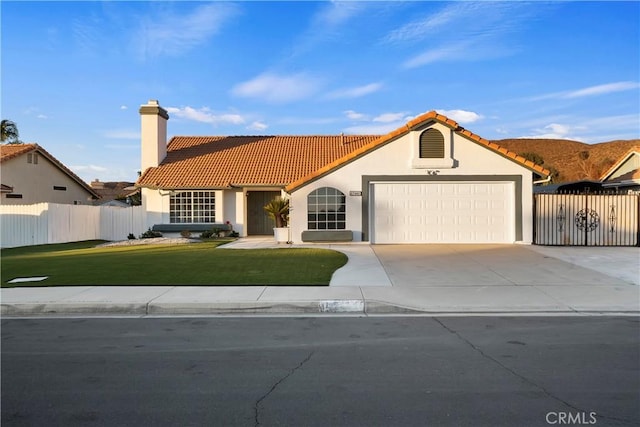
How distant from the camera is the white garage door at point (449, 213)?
1919 centimetres

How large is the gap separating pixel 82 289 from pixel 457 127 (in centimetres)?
1378

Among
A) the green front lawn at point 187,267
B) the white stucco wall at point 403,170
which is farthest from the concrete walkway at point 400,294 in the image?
the white stucco wall at point 403,170

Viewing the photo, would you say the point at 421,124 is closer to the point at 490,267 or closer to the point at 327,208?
the point at 327,208

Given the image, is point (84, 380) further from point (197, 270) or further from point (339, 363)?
point (197, 270)

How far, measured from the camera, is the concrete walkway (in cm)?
924

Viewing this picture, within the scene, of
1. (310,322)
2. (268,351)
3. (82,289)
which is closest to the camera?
(268,351)

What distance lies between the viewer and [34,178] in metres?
30.0

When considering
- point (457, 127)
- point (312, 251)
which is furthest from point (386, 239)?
point (457, 127)

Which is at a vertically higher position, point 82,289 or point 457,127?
point 457,127

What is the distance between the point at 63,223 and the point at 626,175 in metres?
31.3

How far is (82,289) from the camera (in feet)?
35.2

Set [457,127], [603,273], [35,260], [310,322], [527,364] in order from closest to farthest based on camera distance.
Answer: [527,364] < [310,322] < [603,273] < [35,260] < [457,127]

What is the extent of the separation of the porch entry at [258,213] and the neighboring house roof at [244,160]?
1.00 metres

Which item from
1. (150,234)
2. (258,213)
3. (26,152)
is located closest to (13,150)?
(26,152)
